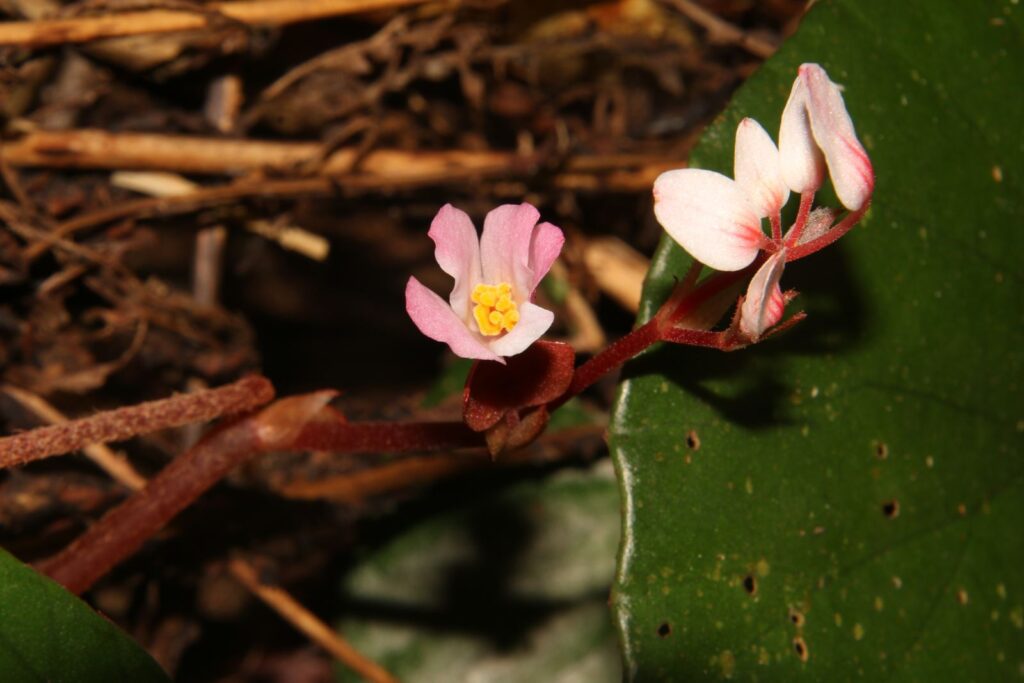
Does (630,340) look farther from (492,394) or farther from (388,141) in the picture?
(388,141)

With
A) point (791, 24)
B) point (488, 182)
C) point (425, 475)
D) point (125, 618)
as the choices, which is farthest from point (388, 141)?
point (125, 618)

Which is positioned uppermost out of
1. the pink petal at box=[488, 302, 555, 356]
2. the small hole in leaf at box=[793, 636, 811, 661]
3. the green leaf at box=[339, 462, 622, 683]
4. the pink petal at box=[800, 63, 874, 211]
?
the pink petal at box=[800, 63, 874, 211]

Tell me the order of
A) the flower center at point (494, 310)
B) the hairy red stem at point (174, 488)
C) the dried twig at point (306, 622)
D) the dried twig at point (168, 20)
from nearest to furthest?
the flower center at point (494, 310) → the hairy red stem at point (174, 488) → the dried twig at point (168, 20) → the dried twig at point (306, 622)

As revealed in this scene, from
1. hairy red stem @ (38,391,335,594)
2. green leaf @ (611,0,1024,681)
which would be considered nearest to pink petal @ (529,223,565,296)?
green leaf @ (611,0,1024,681)

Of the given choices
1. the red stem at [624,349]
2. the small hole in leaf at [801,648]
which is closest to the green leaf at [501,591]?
the small hole in leaf at [801,648]

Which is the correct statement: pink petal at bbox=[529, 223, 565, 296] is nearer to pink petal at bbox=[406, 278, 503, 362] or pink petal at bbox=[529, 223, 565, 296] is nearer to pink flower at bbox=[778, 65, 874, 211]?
pink petal at bbox=[406, 278, 503, 362]

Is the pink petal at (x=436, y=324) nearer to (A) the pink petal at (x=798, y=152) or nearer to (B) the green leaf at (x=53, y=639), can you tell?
(A) the pink petal at (x=798, y=152)
